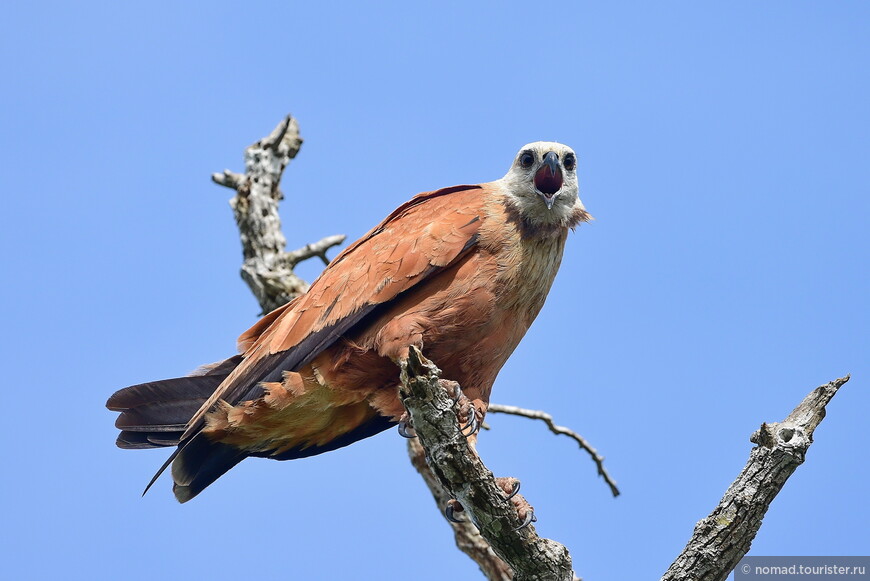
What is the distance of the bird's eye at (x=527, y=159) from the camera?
5.28 meters

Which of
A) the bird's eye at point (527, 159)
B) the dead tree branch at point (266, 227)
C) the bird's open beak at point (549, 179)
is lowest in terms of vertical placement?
the bird's open beak at point (549, 179)

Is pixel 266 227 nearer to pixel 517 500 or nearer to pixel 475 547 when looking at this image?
pixel 475 547

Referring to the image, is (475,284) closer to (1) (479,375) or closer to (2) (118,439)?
(1) (479,375)

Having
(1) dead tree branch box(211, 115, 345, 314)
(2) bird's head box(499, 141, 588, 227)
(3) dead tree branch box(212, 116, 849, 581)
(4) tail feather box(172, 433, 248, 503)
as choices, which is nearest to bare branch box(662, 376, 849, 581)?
(3) dead tree branch box(212, 116, 849, 581)

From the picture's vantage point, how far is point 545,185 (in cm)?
511

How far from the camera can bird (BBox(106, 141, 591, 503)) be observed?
4844mm

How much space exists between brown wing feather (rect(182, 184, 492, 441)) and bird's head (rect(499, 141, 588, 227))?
0.70 feet

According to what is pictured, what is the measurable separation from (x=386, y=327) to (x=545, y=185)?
1243 mm

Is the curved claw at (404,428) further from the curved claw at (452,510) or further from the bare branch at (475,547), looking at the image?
the bare branch at (475,547)

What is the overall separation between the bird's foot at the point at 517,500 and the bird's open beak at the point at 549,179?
1.58 metres

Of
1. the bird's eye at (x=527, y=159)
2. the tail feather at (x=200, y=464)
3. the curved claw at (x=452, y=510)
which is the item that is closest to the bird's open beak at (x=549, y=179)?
the bird's eye at (x=527, y=159)

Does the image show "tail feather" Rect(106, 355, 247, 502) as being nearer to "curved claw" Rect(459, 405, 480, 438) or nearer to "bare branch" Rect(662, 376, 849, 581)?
"curved claw" Rect(459, 405, 480, 438)

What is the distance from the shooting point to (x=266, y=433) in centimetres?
537

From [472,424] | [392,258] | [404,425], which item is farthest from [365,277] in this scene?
[472,424]
